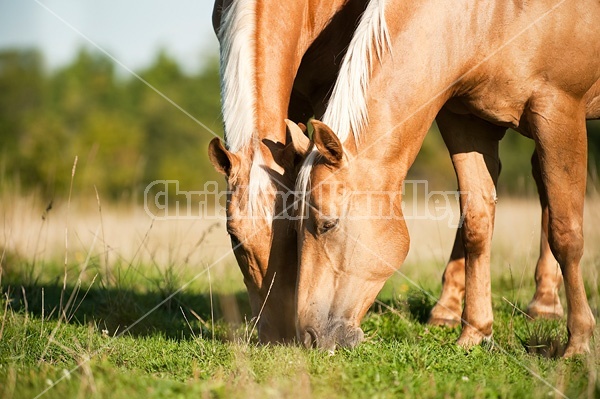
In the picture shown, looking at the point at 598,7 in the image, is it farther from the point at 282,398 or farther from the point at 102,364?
the point at 102,364

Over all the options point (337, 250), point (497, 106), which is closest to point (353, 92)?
point (337, 250)

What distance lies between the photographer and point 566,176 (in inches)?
175

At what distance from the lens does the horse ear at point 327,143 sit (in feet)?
12.5

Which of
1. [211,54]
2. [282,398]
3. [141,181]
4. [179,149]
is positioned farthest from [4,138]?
[282,398]

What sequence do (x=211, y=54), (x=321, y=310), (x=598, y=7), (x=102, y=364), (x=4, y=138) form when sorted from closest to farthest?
(x=102, y=364) < (x=321, y=310) < (x=598, y=7) < (x=4, y=138) < (x=211, y=54)

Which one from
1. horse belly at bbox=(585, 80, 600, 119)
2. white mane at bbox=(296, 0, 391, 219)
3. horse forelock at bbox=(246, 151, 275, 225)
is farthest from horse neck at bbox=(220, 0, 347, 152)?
horse belly at bbox=(585, 80, 600, 119)

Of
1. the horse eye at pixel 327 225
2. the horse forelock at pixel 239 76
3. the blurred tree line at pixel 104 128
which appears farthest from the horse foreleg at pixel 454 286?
the blurred tree line at pixel 104 128

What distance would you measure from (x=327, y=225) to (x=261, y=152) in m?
0.61

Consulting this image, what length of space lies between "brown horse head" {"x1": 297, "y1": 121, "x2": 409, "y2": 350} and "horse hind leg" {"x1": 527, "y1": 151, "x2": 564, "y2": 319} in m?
2.11

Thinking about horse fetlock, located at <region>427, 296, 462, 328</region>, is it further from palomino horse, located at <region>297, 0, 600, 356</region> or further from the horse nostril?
the horse nostril

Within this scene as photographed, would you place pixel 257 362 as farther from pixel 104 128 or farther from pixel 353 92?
pixel 104 128

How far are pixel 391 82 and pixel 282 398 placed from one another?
2.12 meters

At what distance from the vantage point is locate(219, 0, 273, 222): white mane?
4.08m

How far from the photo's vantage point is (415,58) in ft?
13.8
